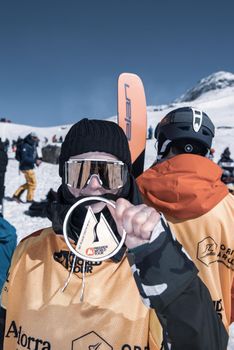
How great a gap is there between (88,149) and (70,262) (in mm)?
558

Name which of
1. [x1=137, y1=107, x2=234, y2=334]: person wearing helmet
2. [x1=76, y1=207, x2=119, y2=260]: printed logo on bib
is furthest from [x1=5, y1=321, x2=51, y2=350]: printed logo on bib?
[x1=137, y1=107, x2=234, y2=334]: person wearing helmet

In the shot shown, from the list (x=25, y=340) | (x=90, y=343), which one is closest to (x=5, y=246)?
(x=25, y=340)

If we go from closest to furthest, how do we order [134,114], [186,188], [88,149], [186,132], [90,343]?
[90,343], [88,149], [186,188], [186,132], [134,114]

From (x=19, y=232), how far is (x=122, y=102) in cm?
485

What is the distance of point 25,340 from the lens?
5.00 ft

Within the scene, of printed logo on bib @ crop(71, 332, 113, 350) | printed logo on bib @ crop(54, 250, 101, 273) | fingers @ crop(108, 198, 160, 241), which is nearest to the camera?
fingers @ crop(108, 198, 160, 241)

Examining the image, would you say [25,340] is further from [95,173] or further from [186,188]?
[186,188]

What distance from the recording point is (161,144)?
2705 millimetres

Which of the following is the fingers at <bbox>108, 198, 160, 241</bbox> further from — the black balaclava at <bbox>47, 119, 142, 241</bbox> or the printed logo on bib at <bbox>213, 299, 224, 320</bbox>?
the printed logo on bib at <bbox>213, 299, 224, 320</bbox>

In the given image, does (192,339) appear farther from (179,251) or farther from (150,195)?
(150,195)

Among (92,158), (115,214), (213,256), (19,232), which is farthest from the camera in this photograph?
(19,232)

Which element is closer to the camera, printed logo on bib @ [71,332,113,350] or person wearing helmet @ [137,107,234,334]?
printed logo on bib @ [71,332,113,350]

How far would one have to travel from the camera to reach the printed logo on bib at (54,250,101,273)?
1.55m

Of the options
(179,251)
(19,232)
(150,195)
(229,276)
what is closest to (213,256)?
(229,276)
